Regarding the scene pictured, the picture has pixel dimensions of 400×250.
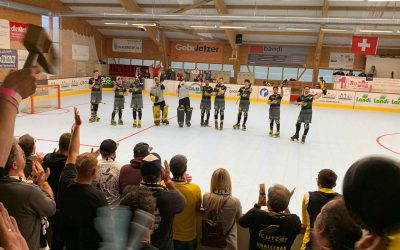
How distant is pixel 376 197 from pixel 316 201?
2.56 meters

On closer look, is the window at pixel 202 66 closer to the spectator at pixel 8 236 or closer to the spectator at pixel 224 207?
the spectator at pixel 224 207

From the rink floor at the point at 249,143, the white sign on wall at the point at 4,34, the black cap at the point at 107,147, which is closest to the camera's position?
the black cap at the point at 107,147

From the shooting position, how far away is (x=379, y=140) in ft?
37.0

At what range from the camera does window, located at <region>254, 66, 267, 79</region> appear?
2602 centimetres

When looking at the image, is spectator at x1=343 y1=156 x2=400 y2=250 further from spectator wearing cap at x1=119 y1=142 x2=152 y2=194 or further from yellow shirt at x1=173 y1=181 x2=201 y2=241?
spectator wearing cap at x1=119 y1=142 x2=152 y2=194

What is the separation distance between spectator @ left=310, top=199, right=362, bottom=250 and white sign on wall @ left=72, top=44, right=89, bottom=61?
2487 cm

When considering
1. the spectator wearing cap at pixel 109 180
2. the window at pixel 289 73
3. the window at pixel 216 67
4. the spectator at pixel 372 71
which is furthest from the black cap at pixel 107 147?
the window at pixel 216 67

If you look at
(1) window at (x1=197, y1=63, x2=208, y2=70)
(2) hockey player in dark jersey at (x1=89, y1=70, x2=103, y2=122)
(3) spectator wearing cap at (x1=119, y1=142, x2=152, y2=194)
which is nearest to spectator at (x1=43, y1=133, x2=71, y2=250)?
(3) spectator wearing cap at (x1=119, y1=142, x2=152, y2=194)

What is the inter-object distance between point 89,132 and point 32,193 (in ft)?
28.0

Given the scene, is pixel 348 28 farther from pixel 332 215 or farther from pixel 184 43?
pixel 332 215

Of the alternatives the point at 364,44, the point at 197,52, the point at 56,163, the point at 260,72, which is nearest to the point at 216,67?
the point at 197,52

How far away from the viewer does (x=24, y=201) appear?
2469mm

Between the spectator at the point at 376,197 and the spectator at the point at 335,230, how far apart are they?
0.32 meters

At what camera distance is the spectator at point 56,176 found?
334 cm
